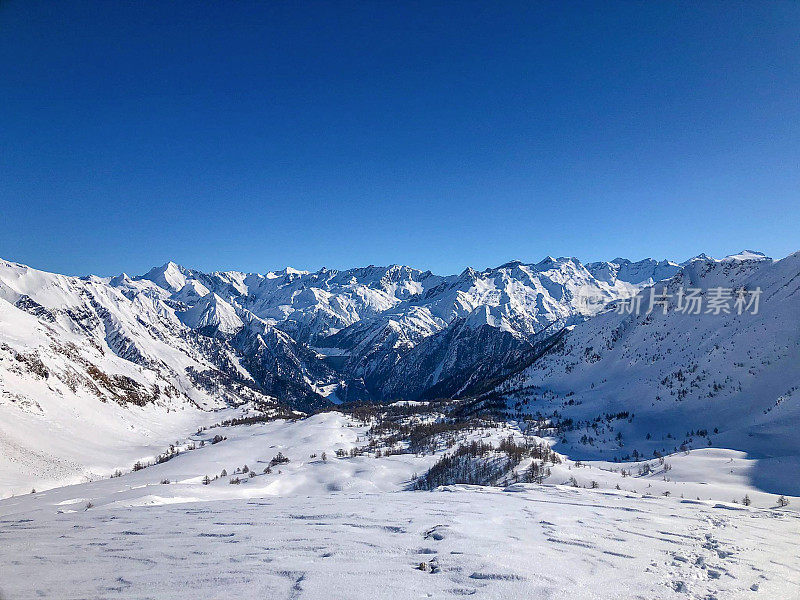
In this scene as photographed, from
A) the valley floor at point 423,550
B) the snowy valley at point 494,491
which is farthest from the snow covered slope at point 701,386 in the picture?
the valley floor at point 423,550

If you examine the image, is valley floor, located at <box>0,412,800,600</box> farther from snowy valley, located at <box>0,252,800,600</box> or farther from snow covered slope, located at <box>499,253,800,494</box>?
snow covered slope, located at <box>499,253,800,494</box>

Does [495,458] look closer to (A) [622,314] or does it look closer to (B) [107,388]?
(A) [622,314]

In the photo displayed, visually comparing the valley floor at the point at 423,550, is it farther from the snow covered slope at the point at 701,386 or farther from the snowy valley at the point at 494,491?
the snow covered slope at the point at 701,386

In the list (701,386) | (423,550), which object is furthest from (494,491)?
(701,386)

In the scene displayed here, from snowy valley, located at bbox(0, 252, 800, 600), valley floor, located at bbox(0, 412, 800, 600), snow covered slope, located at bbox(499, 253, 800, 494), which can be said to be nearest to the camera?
valley floor, located at bbox(0, 412, 800, 600)

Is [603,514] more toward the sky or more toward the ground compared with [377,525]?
more toward the ground

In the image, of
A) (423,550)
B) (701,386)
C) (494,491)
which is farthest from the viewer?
(701,386)

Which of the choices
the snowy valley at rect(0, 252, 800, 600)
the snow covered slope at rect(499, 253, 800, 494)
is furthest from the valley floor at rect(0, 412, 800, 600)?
the snow covered slope at rect(499, 253, 800, 494)

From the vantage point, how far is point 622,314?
68125mm

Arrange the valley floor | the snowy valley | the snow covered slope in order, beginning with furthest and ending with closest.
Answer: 1. the snow covered slope
2. the snowy valley
3. the valley floor

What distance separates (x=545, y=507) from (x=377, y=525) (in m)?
5.09

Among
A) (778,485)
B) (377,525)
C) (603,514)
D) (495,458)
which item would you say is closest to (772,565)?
(603,514)

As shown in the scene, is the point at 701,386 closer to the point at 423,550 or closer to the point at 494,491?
the point at 494,491

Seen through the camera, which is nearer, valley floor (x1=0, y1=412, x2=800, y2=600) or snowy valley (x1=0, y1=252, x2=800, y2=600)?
valley floor (x1=0, y1=412, x2=800, y2=600)
